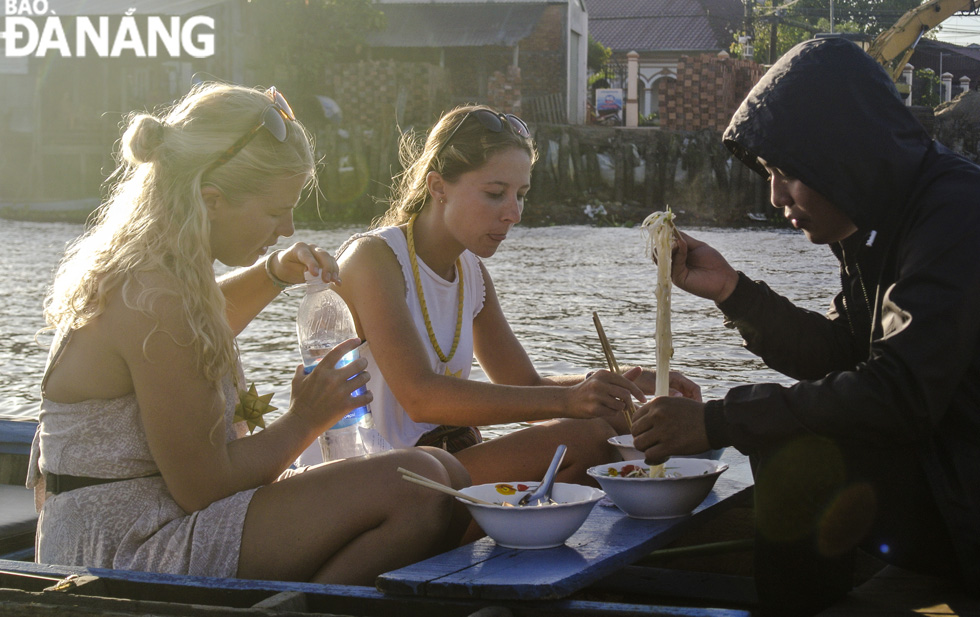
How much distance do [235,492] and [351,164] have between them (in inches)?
998

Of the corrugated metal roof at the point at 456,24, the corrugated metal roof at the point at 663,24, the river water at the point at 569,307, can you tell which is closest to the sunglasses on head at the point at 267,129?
the river water at the point at 569,307

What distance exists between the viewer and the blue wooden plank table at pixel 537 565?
7.74 ft

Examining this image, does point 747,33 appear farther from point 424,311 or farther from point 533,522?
point 533,522

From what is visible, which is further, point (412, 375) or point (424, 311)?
point (424, 311)

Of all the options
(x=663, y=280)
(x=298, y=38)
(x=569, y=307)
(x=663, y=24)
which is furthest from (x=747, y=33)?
(x=663, y=280)

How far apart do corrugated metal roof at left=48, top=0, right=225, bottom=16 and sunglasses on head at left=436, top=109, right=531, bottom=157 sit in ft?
91.6

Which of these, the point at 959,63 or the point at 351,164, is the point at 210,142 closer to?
the point at 351,164

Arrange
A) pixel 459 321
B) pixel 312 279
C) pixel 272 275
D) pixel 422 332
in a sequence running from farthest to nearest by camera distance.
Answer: pixel 459 321 → pixel 422 332 → pixel 272 275 → pixel 312 279

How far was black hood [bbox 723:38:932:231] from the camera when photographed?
258cm

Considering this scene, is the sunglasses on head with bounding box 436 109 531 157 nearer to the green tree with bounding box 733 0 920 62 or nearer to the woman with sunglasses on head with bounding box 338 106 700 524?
the woman with sunglasses on head with bounding box 338 106 700 524

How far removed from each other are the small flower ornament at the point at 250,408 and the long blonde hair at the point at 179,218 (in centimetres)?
17

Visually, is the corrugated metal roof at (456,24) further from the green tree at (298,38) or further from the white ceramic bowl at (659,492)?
the white ceramic bowl at (659,492)

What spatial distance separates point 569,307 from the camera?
41.9 ft

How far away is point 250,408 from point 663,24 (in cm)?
5602
